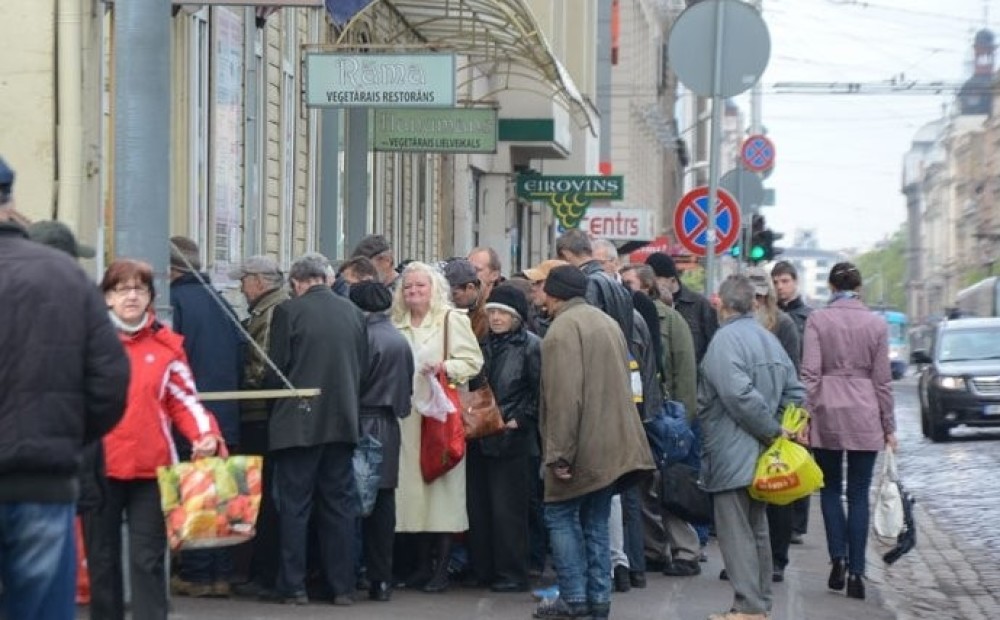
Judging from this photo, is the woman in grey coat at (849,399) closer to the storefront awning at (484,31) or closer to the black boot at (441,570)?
the black boot at (441,570)

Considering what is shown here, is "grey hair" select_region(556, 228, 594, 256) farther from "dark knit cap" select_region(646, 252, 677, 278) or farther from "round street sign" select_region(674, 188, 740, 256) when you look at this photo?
"round street sign" select_region(674, 188, 740, 256)

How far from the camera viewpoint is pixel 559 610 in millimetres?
11656

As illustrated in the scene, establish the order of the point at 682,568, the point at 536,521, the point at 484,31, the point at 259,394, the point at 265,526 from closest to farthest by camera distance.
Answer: the point at 259,394 < the point at 265,526 < the point at 536,521 < the point at 682,568 < the point at 484,31

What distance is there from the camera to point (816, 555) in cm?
1592

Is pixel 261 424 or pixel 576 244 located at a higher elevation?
pixel 576 244

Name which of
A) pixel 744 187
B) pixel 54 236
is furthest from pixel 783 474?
pixel 744 187

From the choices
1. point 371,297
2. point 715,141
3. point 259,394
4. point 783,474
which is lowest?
point 783,474

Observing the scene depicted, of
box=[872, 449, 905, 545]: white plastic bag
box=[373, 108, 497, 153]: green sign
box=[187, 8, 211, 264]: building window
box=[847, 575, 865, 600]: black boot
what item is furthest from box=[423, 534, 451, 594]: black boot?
box=[373, 108, 497, 153]: green sign

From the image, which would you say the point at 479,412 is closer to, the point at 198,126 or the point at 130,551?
the point at 130,551

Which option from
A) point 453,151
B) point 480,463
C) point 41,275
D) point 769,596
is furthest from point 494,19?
point 41,275

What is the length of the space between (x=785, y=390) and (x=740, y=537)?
32.0 inches

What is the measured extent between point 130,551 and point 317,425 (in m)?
2.50

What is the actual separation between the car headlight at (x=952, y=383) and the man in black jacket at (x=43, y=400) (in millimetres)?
27121

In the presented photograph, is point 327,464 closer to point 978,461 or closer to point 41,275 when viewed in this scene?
point 41,275
